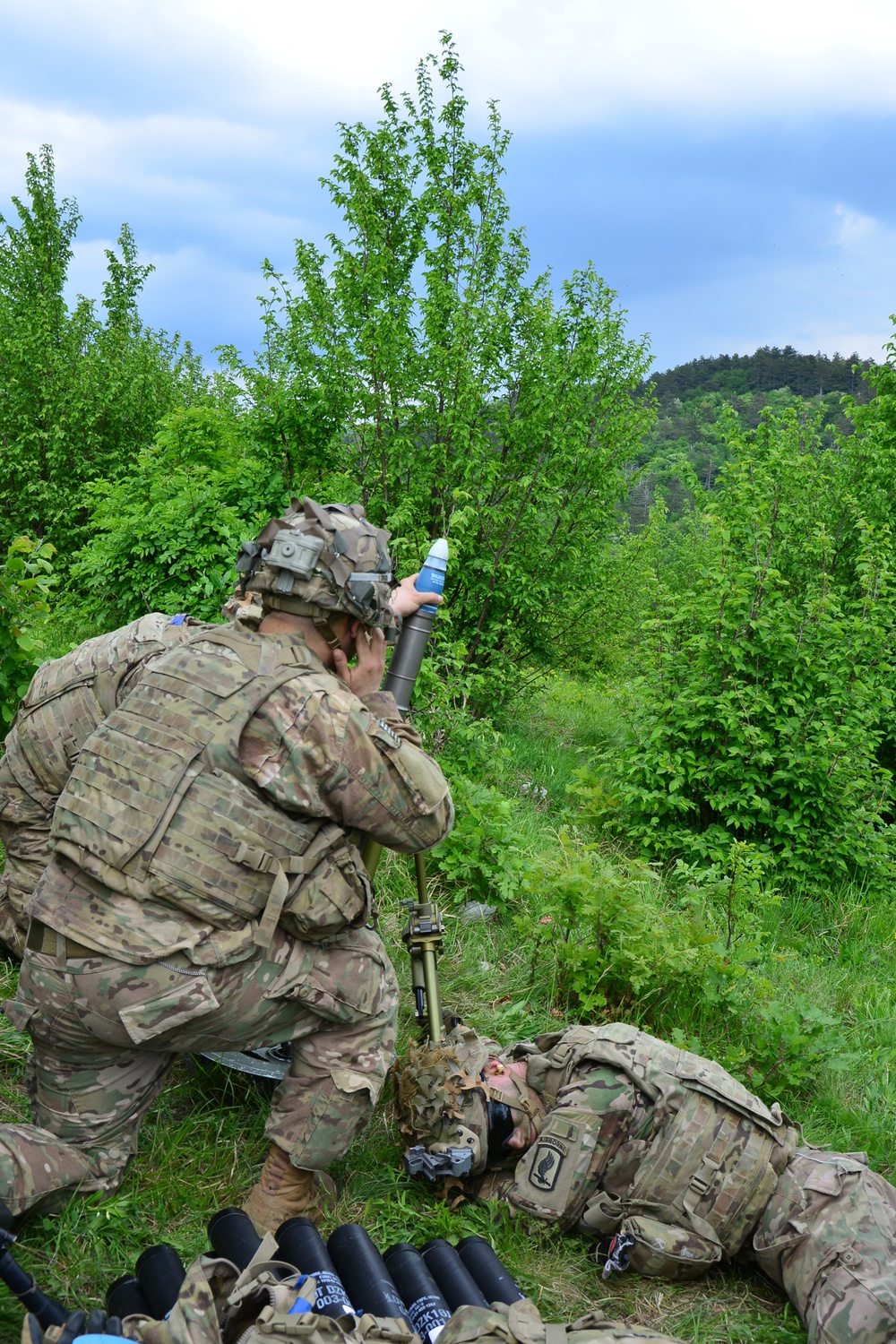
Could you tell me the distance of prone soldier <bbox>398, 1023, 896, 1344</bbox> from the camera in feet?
8.84

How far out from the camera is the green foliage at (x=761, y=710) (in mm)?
6484

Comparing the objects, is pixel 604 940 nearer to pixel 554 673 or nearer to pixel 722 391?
pixel 554 673

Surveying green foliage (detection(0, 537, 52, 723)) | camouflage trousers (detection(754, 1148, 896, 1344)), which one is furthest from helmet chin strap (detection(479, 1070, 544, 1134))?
green foliage (detection(0, 537, 52, 723))

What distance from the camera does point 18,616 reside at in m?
4.25

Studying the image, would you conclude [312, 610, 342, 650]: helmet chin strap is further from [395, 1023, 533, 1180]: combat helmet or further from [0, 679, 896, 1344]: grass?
[0, 679, 896, 1344]: grass

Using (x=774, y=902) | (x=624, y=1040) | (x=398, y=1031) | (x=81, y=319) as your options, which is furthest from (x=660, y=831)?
(x=81, y=319)

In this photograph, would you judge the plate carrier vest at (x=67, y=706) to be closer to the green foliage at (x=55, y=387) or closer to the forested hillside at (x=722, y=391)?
the green foliage at (x=55, y=387)

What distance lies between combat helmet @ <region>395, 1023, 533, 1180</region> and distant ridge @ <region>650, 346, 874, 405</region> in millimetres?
83681

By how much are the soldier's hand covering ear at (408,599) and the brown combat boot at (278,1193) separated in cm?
166

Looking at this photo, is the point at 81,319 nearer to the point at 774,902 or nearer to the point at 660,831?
the point at 660,831

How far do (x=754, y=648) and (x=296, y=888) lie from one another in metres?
4.76

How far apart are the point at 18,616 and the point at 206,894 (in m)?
2.26

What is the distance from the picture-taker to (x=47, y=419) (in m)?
14.7

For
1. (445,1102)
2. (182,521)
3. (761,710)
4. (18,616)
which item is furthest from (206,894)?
(182,521)
